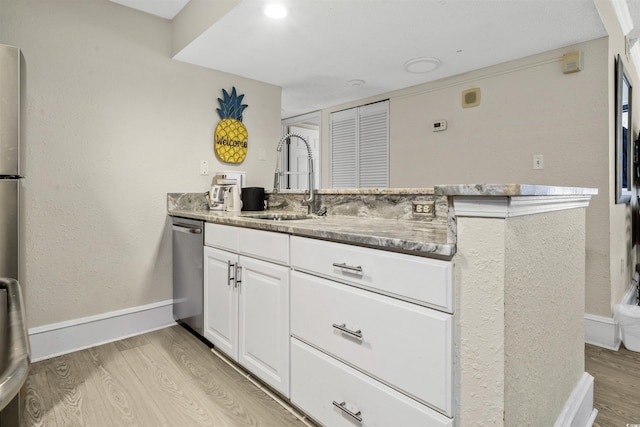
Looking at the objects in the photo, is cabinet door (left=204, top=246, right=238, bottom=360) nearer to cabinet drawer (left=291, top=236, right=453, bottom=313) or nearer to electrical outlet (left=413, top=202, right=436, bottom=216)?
cabinet drawer (left=291, top=236, right=453, bottom=313)

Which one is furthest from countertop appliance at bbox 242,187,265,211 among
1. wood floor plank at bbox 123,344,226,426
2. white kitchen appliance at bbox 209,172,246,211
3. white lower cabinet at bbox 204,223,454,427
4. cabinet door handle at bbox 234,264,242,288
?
wood floor plank at bbox 123,344,226,426

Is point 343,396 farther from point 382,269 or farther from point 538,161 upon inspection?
point 538,161

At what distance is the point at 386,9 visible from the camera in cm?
208

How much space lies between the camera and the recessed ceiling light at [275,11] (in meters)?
2.03

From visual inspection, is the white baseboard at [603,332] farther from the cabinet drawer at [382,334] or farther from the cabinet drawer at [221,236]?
the cabinet drawer at [221,236]

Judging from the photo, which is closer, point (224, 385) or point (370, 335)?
point (370, 335)

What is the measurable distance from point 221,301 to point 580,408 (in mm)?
1751

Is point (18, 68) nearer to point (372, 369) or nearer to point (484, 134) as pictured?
point (372, 369)

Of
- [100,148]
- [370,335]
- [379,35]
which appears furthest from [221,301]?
[379,35]

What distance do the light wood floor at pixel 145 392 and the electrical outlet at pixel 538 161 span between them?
8.02 feet

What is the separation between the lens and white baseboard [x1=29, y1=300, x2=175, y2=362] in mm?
2148

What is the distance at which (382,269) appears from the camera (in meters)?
1.13

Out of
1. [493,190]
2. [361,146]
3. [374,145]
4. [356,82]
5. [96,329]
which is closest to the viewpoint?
[493,190]

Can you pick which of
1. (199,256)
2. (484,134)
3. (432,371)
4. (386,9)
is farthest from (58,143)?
(484,134)
